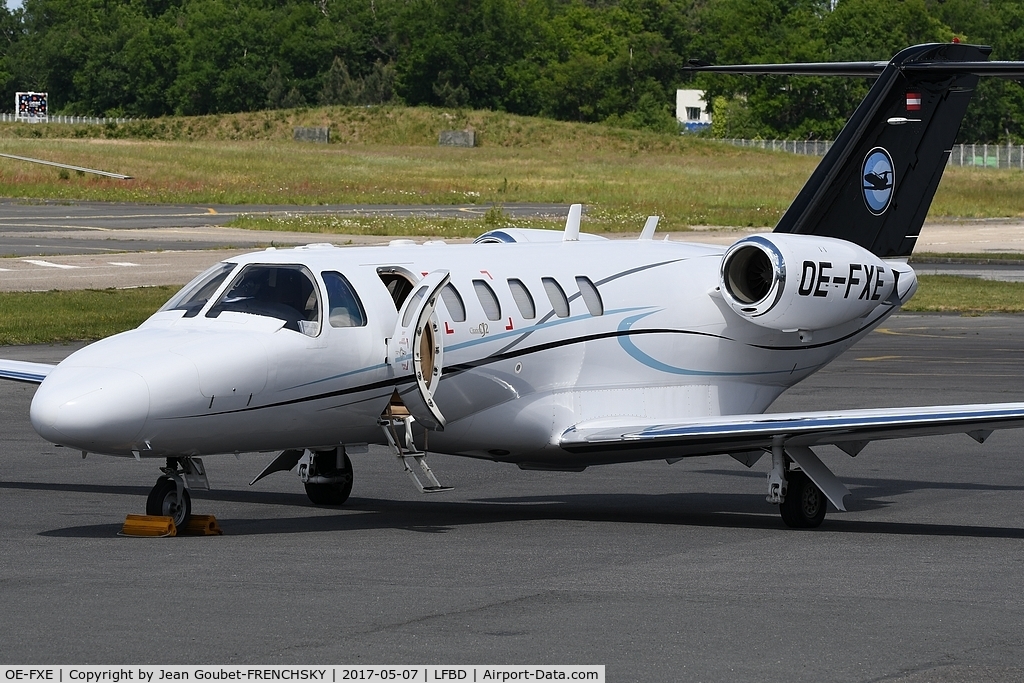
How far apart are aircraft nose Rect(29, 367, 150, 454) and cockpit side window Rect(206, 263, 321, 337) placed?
4.56ft

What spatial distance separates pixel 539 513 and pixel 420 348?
2521 millimetres

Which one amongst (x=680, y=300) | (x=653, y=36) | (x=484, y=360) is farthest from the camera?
(x=653, y=36)

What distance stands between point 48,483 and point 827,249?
28.0ft

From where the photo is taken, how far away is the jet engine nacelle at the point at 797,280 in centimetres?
1623

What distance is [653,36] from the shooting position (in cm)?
19600

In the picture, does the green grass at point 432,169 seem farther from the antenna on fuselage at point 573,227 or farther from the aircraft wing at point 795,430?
the aircraft wing at point 795,430

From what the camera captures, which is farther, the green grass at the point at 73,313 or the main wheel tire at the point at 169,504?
the green grass at the point at 73,313

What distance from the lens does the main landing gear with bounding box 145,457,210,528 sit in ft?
44.0

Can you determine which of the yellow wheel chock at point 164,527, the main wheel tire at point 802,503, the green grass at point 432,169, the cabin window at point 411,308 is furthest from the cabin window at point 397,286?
the green grass at point 432,169

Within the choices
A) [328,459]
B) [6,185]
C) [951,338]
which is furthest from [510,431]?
[6,185]

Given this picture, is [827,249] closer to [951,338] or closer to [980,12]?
[951,338]

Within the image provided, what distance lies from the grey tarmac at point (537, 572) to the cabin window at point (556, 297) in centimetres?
202

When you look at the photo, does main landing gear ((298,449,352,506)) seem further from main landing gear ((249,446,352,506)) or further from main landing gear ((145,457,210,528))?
main landing gear ((145,457,210,528))

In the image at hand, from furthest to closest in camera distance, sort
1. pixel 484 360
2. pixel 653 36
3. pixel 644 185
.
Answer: pixel 653 36 → pixel 644 185 → pixel 484 360
